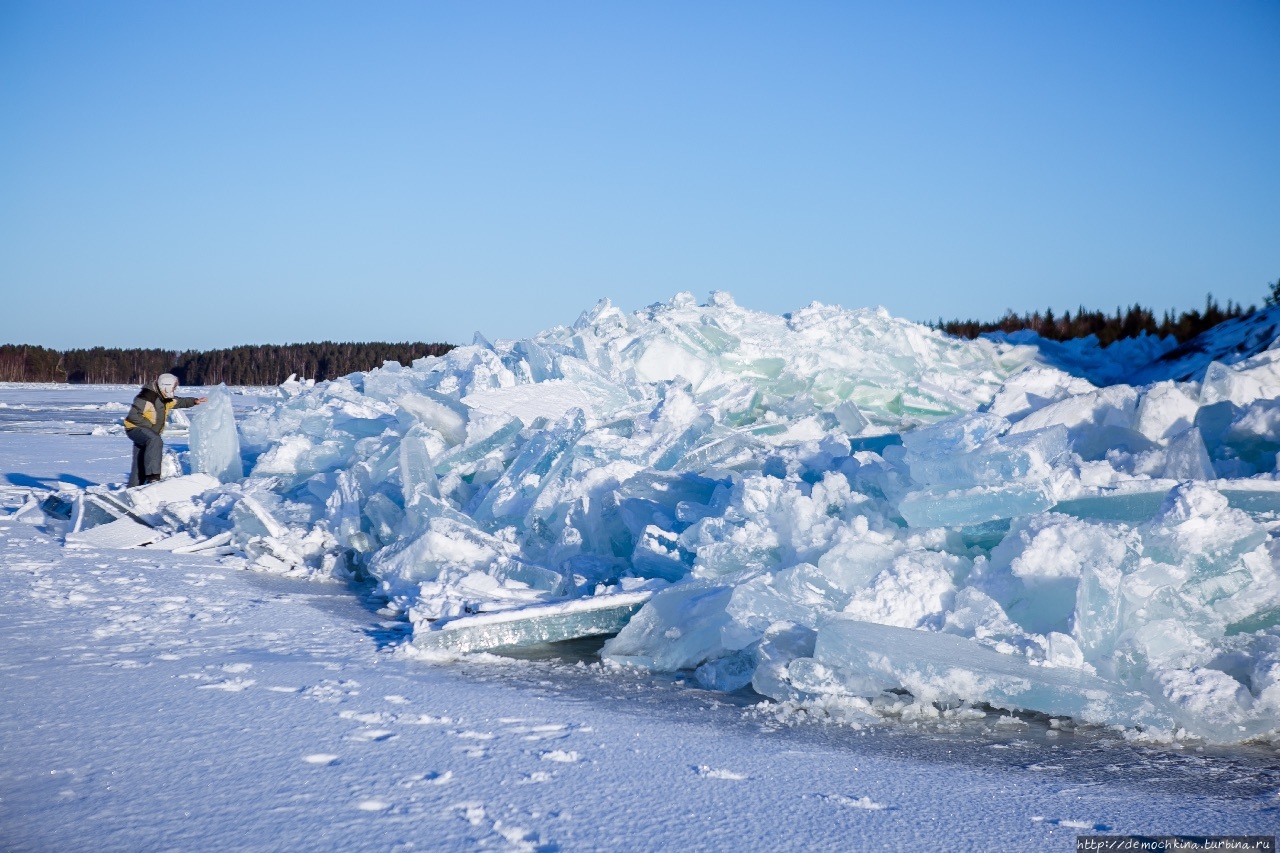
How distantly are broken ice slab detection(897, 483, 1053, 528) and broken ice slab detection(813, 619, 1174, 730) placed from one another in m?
0.59

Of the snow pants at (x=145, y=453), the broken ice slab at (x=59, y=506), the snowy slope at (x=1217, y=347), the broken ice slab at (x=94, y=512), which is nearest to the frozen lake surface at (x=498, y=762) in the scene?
the broken ice slab at (x=94, y=512)

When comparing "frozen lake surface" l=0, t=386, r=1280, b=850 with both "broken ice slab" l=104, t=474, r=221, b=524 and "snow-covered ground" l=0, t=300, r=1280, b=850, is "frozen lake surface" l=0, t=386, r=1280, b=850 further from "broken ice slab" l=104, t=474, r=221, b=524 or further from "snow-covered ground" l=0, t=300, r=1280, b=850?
"broken ice slab" l=104, t=474, r=221, b=524

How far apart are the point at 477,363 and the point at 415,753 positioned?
5.03m

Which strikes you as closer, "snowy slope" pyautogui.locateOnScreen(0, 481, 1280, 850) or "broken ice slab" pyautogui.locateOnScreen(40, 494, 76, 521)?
"snowy slope" pyautogui.locateOnScreen(0, 481, 1280, 850)

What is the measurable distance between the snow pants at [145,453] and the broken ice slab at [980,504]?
5.14 m

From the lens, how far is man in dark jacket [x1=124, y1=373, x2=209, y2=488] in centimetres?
639

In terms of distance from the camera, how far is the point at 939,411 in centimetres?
679

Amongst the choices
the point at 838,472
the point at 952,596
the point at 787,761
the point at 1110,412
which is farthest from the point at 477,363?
the point at 787,761

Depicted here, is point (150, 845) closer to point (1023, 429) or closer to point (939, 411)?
point (1023, 429)

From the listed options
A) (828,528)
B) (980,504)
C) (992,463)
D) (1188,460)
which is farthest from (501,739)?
(1188,460)

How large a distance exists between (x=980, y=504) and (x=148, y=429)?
5356mm

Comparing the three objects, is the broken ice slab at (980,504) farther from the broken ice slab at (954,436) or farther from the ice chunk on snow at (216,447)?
the ice chunk on snow at (216,447)

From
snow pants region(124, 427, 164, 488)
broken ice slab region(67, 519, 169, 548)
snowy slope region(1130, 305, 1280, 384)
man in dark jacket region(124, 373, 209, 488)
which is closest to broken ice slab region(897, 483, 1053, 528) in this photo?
broken ice slab region(67, 519, 169, 548)

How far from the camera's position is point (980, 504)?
330 cm
